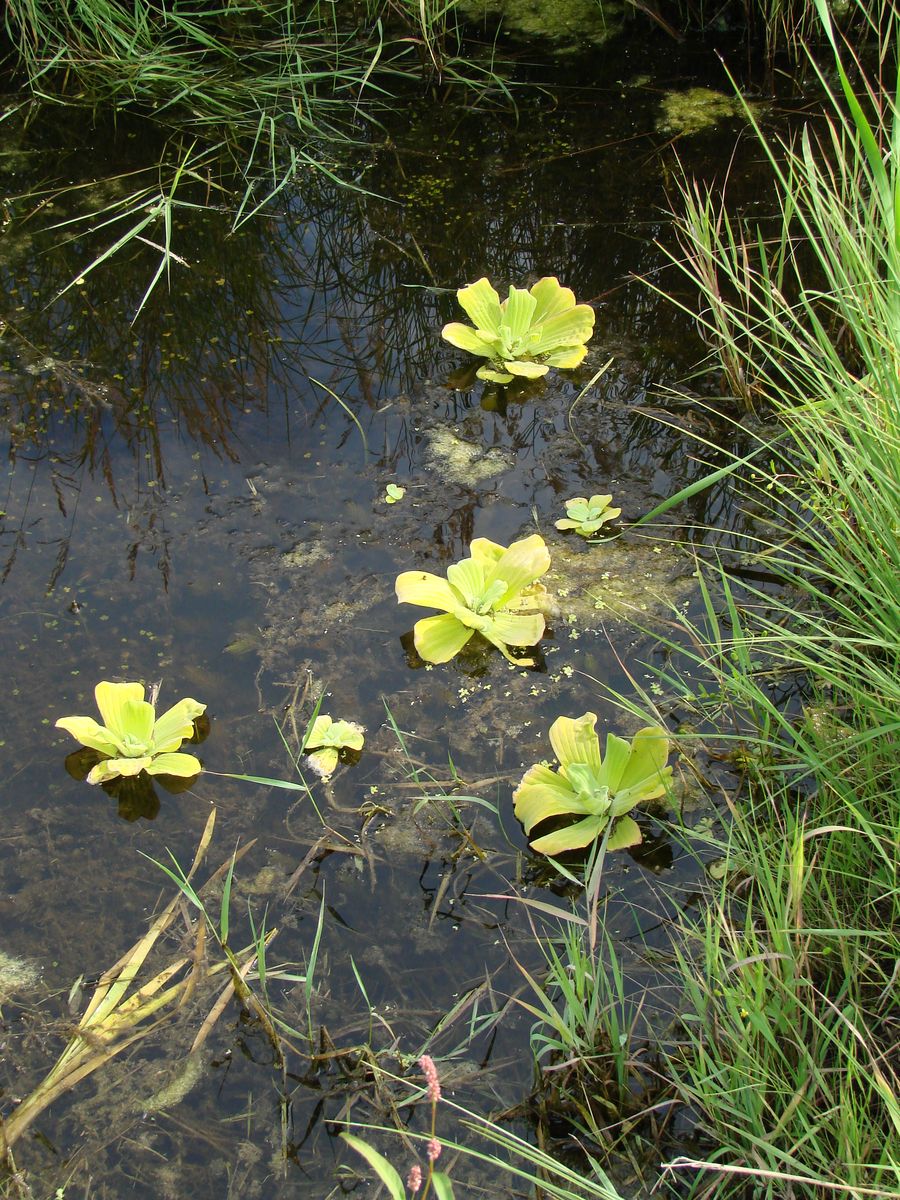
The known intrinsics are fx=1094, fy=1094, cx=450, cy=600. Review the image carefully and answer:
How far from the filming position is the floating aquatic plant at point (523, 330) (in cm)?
223

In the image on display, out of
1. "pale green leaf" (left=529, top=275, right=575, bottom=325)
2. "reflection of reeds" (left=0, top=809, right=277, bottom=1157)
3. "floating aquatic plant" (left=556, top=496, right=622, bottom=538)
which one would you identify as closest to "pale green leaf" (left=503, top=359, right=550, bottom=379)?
"pale green leaf" (left=529, top=275, right=575, bottom=325)

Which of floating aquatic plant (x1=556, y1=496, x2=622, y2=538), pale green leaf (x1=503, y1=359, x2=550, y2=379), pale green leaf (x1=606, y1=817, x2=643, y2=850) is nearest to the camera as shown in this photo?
pale green leaf (x1=606, y1=817, x2=643, y2=850)

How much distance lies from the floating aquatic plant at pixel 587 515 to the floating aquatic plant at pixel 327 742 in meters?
0.58

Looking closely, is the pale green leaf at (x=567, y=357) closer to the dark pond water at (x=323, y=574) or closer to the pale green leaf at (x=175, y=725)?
the dark pond water at (x=323, y=574)

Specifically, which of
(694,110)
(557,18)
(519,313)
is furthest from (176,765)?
(557,18)

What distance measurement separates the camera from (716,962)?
1.20 metres

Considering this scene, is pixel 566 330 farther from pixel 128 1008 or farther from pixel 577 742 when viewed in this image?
pixel 128 1008

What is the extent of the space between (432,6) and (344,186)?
64cm

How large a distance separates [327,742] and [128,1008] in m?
0.44

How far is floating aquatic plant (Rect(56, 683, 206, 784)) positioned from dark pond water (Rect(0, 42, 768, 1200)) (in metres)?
0.05

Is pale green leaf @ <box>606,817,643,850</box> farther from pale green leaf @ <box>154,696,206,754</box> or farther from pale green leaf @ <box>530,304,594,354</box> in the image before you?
pale green leaf @ <box>530,304,594,354</box>

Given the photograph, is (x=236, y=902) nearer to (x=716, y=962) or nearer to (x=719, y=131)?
(x=716, y=962)

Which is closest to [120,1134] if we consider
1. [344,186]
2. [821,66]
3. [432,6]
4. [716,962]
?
[716,962]

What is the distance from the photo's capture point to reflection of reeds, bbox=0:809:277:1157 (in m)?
1.27
